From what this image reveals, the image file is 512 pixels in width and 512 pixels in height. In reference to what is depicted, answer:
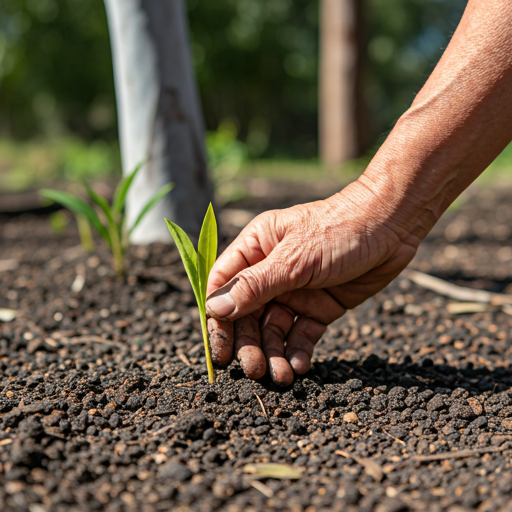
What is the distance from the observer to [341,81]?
793cm

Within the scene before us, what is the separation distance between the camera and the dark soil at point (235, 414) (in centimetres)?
112

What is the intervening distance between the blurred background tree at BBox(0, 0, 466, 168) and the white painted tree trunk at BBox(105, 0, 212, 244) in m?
6.67

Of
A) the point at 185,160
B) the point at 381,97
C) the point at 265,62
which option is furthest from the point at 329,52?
the point at 381,97

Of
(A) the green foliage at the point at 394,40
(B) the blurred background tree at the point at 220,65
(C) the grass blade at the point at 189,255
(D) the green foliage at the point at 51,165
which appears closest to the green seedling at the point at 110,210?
(C) the grass blade at the point at 189,255

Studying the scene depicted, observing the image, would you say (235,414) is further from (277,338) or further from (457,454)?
(457,454)

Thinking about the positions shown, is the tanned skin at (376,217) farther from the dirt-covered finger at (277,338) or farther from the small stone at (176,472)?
the small stone at (176,472)

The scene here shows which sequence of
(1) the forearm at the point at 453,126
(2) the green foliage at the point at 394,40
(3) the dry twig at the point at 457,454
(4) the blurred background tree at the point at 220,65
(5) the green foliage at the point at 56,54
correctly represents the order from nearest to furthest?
1. (3) the dry twig at the point at 457,454
2. (1) the forearm at the point at 453,126
3. (5) the green foliage at the point at 56,54
4. (4) the blurred background tree at the point at 220,65
5. (2) the green foliage at the point at 394,40

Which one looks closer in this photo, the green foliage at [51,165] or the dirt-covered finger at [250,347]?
the dirt-covered finger at [250,347]

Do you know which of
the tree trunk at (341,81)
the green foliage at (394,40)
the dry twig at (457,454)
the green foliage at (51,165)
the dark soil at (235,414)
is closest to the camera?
the dark soil at (235,414)

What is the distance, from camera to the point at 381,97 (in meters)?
17.1

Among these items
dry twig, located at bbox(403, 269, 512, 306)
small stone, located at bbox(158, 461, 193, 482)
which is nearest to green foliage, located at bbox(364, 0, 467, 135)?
dry twig, located at bbox(403, 269, 512, 306)

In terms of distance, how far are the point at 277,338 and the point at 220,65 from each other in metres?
11.8

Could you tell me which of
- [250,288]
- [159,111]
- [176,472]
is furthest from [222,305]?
[159,111]

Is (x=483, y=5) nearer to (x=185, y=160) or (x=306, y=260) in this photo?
(x=306, y=260)
